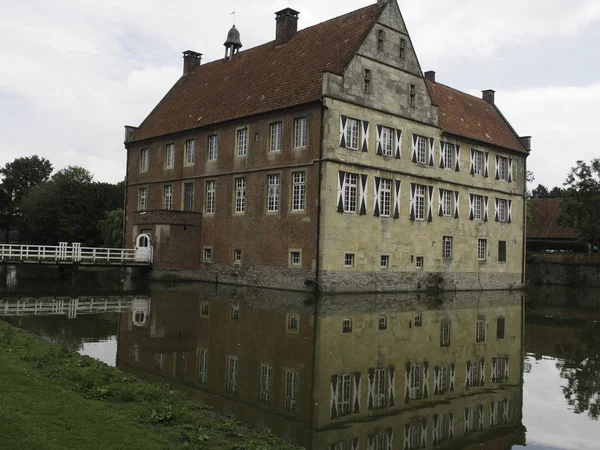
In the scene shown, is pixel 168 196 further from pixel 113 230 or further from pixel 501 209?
pixel 501 209

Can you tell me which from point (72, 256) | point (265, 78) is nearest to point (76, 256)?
point (72, 256)

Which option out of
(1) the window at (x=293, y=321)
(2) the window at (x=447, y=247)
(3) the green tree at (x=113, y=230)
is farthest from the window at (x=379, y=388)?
(3) the green tree at (x=113, y=230)

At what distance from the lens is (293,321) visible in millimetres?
17812

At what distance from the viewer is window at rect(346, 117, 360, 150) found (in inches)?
1123

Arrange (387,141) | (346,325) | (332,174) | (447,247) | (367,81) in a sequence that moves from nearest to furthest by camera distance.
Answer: (346,325)
(332,174)
(367,81)
(387,141)
(447,247)

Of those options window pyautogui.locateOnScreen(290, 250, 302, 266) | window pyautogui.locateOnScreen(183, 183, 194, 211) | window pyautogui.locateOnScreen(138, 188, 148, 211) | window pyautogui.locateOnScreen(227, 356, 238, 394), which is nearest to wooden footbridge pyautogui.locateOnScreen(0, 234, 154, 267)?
window pyautogui.locateOnScreen(183, 183, 194, 211)

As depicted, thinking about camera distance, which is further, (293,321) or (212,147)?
(212,147)

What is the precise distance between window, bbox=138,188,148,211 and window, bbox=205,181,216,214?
6.61 meters

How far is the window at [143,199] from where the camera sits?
3906 cm

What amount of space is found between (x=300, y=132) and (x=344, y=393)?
20.2 m

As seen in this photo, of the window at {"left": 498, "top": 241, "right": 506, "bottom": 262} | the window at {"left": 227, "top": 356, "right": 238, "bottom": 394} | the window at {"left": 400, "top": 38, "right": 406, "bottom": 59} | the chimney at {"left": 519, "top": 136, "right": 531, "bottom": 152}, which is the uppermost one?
the window at {"left": 400, "top": 38, "right": 406, "bottom": 59}

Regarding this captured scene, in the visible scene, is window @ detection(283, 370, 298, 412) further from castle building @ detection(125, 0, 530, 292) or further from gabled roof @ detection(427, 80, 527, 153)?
gabled roof @ detection(427, 80, 527, 153)

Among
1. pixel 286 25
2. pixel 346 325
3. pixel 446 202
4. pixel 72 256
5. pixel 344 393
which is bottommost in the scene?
pixel 344 393

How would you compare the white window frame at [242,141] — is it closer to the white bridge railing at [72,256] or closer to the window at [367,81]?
the window at [367,81]
